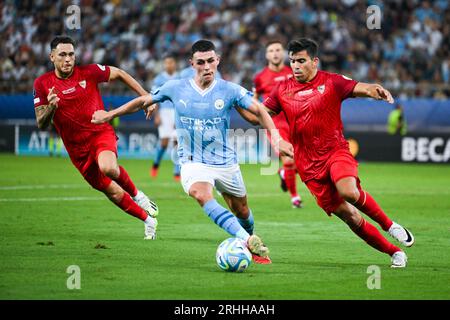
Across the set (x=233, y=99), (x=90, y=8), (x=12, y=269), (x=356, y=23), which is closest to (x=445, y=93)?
(x=356, y=23)

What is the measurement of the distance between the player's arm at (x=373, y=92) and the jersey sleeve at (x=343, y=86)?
0.23 feet

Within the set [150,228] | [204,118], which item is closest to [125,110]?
[204,118]

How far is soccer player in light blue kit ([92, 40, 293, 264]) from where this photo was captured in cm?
935

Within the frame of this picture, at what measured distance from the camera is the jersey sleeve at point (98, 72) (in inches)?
457

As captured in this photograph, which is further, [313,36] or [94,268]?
[313,36]

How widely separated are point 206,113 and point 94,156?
2.41 meters

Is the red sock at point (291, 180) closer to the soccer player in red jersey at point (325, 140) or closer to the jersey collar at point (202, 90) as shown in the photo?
the soccer player in red jersey at point (325, 140)

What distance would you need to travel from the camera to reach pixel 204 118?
951cm

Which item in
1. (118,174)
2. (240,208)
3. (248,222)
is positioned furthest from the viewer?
(118,174)

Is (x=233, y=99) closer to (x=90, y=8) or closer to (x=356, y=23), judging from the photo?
(x=356, y=23)

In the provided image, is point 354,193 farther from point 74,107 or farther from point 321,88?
point 74,107

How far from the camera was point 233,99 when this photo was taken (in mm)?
9523
